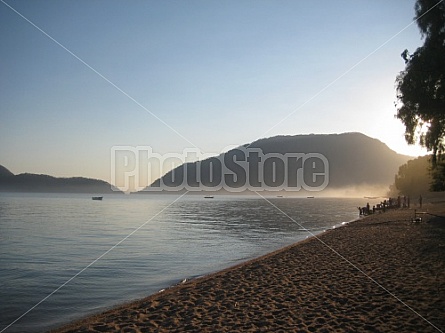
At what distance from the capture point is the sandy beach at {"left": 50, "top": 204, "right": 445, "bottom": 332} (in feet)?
25.1

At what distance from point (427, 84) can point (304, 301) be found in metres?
18.8

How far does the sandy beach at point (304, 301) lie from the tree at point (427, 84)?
440 inches

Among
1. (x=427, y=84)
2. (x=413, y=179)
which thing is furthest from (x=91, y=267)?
(x=413, y=179)

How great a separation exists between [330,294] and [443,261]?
6.35 m

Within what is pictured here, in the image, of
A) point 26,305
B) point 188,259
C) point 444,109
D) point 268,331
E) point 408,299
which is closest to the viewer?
point 268,331

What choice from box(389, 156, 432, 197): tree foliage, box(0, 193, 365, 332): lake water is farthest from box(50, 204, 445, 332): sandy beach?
box(389, 156, 432, 197): tree foliage

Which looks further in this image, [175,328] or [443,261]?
[443,261]

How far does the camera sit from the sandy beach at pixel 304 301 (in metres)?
7.65

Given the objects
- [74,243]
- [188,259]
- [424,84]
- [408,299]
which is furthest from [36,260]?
[424,84]

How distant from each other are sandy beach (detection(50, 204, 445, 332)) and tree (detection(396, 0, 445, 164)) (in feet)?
36.7

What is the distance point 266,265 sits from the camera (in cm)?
1488

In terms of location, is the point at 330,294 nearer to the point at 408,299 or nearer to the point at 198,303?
the point at 408,299

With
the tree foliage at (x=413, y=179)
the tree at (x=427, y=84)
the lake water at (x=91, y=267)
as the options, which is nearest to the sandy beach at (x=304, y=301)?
the lake water at (x=91, y=267)

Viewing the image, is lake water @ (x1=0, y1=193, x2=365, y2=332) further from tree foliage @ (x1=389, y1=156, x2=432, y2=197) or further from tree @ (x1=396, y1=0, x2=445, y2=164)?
tree foliage @ (x1=389, y1=156, x2=432, y2=197)
